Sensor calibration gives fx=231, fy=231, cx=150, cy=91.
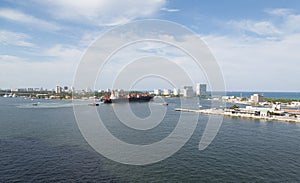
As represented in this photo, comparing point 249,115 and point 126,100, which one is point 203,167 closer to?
point 249,115

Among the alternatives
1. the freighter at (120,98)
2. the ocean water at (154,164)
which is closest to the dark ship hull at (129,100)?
the freighter at (120,98)

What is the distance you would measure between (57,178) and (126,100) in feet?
126

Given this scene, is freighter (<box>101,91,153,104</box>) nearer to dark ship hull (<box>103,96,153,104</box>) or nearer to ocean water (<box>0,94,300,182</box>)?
dark ship hull (<box>103,96,153,104</box>)

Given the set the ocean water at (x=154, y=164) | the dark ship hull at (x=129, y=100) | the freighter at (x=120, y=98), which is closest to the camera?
the ocean water at (x=154, y=164)

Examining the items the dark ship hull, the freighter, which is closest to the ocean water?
the dark ship hull

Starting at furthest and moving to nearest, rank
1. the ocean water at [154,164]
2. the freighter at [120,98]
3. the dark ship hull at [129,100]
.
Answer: the freighter at [120,98] < the dark ship hull at [129,100] < the ocean water at [154,164]

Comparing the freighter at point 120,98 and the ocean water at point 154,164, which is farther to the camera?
the freighter at point 120,98

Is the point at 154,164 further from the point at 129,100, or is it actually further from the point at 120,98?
the point at 129,100

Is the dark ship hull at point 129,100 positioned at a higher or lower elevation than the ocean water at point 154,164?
→ higher

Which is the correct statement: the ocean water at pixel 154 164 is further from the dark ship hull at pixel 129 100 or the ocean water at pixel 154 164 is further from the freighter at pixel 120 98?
the freighter at pixel 120 98

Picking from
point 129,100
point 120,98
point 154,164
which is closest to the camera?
point 154,164

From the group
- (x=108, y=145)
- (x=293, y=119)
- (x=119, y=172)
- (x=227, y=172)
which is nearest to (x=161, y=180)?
(x=119, y=172)

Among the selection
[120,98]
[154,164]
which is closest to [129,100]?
[120,98]

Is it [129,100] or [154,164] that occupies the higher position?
[129,100]
